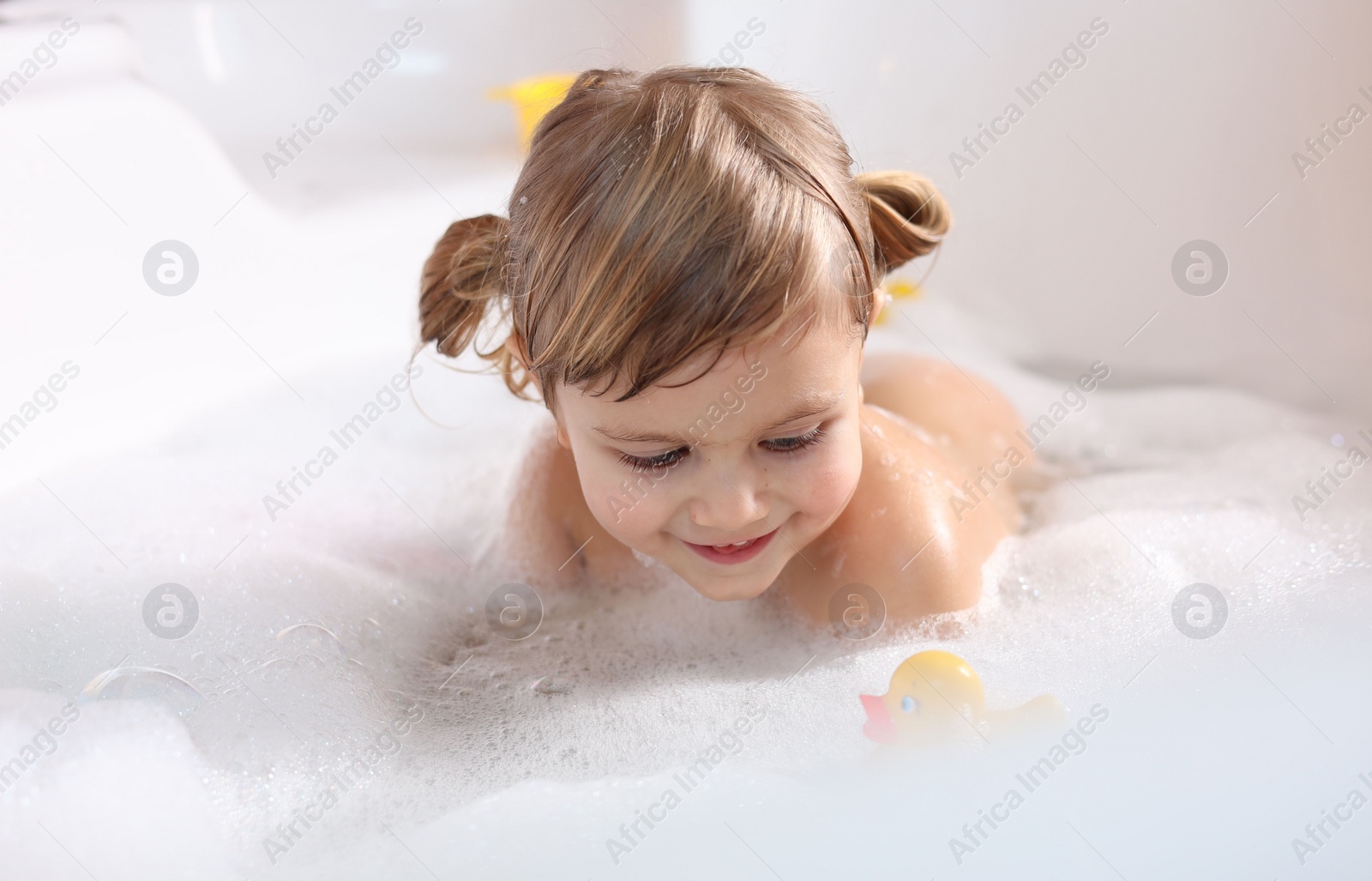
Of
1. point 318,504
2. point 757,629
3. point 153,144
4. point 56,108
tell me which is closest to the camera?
point 757,629

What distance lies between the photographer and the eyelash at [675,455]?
775 mm

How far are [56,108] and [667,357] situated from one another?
3.15 ft

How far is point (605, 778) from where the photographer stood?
791mm

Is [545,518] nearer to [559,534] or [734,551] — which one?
[559,534]

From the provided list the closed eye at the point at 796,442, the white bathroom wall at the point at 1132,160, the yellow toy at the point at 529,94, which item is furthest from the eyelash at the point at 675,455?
the yellow toy at the point at 529,94

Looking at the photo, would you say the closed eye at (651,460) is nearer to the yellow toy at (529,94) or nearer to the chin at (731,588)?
the chin at (731,588)

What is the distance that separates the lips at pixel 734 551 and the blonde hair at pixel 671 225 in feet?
0.53

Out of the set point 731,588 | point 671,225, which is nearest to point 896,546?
point 731,588

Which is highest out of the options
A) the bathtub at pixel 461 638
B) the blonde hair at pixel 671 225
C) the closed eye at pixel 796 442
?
the blonde hair at pixel 671 225

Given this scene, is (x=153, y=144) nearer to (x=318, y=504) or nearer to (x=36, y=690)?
(x=318, y=504)

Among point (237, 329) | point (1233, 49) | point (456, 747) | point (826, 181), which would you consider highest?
point (1233, 49)

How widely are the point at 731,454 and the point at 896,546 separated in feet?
0.85

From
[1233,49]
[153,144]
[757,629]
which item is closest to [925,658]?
[757,629]

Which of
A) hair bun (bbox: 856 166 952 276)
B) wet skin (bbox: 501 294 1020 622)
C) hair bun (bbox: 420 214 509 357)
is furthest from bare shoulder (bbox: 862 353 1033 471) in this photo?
hair bun (bbox: 420 214 509 357)
